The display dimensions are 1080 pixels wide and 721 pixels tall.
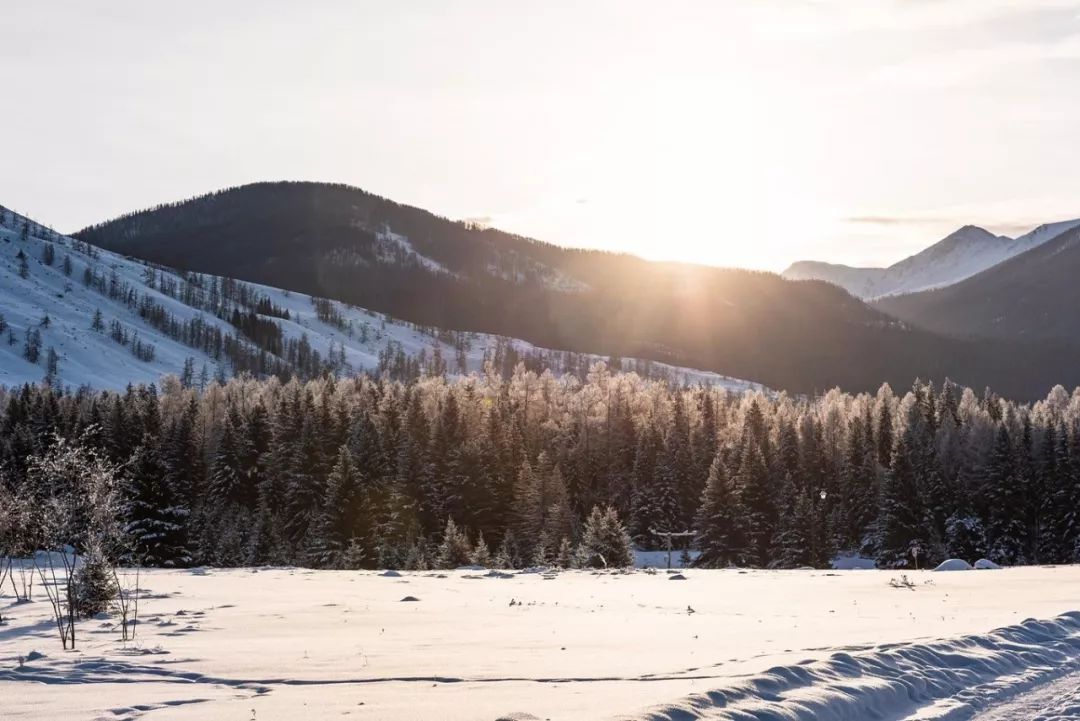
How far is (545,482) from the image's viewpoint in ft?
248

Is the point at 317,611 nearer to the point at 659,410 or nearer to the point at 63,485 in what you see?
the point at 63,485

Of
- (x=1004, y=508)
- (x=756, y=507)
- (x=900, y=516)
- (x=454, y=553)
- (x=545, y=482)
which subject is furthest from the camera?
(x=1004, y=508)

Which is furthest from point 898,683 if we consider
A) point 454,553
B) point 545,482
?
point 545,482

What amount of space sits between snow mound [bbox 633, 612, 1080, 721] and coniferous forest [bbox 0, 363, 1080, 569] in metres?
37.9

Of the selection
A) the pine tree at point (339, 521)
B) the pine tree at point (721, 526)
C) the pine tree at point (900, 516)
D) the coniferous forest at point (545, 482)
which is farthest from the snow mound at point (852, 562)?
the pine tree at point (339, 521)

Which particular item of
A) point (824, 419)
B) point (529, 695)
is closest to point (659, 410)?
point (824, 419)

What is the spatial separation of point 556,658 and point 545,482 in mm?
61383

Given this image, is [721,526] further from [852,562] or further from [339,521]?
[339,521]

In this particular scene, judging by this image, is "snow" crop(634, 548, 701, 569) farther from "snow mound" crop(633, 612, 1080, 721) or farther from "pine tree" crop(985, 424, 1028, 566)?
"snow mound" crop(633, 612, 1080, 721)

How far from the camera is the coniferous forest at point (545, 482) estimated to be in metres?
67.1

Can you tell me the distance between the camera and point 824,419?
123375 millimetres

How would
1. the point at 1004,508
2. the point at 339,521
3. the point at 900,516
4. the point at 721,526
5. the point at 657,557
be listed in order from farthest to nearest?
the point at 657,557
the point at 1004,508
the point at 721,526
the point at 900,516
the point at 339,521

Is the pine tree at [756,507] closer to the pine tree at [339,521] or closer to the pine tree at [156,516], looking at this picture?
the pine tree at [339,521]

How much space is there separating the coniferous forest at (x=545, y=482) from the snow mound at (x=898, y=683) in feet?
124
